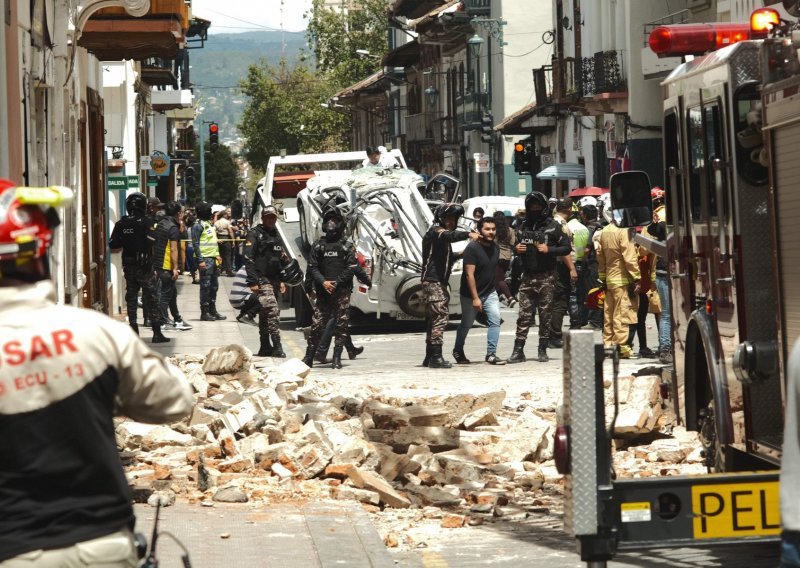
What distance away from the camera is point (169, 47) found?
19.1 metres

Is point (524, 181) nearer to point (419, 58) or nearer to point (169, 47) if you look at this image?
point (419, 58)

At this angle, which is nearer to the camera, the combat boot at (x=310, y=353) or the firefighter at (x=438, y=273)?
the firefighter at (x=438, y=273)

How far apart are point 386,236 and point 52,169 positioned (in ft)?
24.1

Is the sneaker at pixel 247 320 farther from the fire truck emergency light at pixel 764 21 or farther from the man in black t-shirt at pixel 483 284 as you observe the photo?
the fire truck emergency light at pixel 764 21

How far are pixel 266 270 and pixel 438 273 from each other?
86.8 inches

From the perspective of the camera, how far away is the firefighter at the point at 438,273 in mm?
17812

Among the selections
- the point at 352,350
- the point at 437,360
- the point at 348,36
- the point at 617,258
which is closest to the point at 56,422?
the point at 617,258

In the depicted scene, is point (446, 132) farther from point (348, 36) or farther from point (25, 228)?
point (25, 228)

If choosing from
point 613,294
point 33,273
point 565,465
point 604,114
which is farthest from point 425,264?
point 604,114

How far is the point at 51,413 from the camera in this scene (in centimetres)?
374

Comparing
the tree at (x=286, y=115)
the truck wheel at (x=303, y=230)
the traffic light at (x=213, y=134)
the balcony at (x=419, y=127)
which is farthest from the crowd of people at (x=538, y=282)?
the tree at (x=286, y=115)

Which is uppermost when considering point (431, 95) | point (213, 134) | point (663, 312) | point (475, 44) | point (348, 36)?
point (348, 36)

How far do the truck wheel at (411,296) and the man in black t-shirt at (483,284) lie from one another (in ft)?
12.4

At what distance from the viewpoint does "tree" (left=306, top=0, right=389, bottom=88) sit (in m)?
85.1
